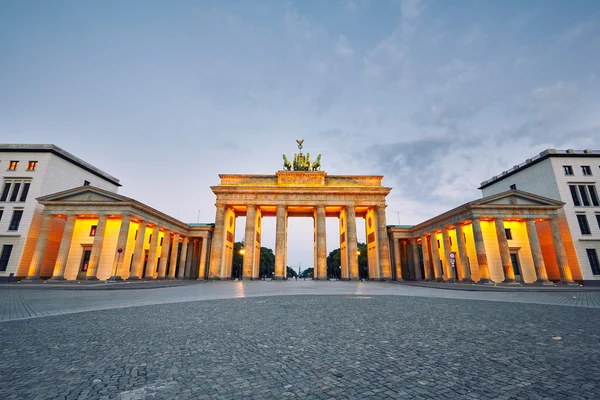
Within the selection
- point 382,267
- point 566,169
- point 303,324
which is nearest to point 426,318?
point 303,324

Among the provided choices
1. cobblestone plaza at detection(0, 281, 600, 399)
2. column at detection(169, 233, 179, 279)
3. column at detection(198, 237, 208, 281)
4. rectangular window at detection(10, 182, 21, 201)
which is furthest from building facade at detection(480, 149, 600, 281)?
rectangular window at detection(10, 182, 21, 201)

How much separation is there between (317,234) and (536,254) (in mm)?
29246

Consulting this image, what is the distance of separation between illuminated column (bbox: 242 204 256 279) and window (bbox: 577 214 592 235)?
152 feet

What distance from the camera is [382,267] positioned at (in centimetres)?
4247

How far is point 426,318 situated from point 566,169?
150ft

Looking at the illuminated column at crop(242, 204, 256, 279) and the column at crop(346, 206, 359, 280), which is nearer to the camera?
the illuminated column at crop(242, 204, 256, 279)

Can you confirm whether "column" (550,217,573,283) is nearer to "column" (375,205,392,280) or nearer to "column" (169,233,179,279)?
"column" (375,205,392,280)

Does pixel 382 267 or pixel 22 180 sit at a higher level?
pixel 22 180

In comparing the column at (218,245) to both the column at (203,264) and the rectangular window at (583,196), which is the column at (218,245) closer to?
the column at (203,264)

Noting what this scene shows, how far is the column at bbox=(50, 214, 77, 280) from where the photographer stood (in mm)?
31688

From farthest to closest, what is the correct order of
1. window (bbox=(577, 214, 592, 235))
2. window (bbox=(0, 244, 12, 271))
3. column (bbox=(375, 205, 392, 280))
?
1. column (bbox=(375, 205, 392, 280))
2. window (bbox=(577, 214, 592, 235))
3. window (bbox=(0, 244, 12, 271))

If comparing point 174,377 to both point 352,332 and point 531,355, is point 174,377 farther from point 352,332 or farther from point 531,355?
point 531,355

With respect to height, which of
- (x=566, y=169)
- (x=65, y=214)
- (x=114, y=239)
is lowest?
(x=114, y=239)

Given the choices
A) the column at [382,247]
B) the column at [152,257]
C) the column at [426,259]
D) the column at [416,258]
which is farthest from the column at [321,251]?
the column at [152,257]
